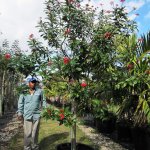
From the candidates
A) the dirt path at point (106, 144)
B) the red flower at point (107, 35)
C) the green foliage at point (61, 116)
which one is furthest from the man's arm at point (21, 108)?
the dirt path at point (106, 144)

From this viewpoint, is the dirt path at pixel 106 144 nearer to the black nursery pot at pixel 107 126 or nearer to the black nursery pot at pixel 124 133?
the black nursery pot at pixel 124 133

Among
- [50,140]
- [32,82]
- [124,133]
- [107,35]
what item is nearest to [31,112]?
[32,82]

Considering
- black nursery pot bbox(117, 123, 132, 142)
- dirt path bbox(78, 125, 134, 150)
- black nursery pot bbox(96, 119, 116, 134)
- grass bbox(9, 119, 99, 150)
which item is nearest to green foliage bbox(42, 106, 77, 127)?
grass bbox(9, 119, 99, 150)

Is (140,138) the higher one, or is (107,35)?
(107,35)

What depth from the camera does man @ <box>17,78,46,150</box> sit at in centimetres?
790

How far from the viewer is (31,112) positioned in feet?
25.9

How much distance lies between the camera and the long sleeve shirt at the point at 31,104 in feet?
25.9

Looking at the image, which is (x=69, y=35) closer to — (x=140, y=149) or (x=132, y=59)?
(x=132, y=59)

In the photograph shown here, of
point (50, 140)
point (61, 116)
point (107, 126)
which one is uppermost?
point (61, 116)

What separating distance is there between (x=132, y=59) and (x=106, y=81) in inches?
62.0

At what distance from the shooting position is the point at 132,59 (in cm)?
843

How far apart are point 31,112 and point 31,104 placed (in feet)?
0.62

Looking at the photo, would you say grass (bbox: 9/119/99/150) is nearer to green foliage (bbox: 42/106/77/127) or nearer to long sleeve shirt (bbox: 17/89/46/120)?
long sleeve shirt (bbox: 17/89/46/120)

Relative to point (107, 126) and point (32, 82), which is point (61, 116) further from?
point (107, 126)
